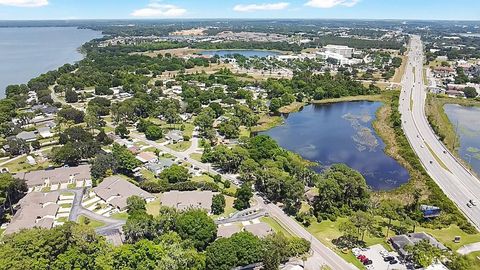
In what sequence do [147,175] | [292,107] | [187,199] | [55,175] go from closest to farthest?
[187,199] < [55,175] < [147,175] < [292,107]

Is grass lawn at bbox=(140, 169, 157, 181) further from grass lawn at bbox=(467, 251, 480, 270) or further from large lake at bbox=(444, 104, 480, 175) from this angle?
large lake at bbox=(444, 104, 480, 175)

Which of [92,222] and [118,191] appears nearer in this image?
[92,222]

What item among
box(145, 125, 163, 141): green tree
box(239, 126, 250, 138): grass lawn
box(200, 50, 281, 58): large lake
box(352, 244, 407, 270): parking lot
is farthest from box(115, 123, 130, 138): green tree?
box(200, 50, 281, 58): large lake

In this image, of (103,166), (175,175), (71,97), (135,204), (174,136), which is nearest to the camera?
(135,204)

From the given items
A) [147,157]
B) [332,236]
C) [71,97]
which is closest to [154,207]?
[147,157]

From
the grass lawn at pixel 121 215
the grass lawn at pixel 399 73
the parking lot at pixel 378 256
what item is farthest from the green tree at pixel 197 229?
the grass lawn at pixel 399 73

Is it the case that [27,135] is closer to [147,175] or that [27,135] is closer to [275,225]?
[147,175]

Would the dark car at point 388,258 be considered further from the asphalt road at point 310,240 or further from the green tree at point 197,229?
the green tree at point 197,229
